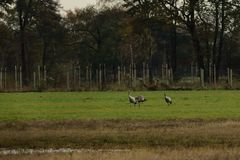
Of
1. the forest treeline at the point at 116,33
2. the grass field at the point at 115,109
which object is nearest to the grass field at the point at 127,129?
the grass field at the point at 115,109

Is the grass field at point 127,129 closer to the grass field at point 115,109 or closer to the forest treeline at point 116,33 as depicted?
the grass field at point 115,109

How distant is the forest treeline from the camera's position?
69.8m

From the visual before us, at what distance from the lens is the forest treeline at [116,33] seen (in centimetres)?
6981

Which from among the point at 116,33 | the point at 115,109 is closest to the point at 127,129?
the point at 115,109

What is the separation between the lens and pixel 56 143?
75.6 ft

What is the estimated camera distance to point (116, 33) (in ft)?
281

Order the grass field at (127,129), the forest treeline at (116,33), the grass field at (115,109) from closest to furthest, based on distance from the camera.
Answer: the grass field at (127,129) < the grass field at (115,109) < the forest treeline at (116,33)

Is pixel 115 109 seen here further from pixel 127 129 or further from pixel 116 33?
pixel 116 33

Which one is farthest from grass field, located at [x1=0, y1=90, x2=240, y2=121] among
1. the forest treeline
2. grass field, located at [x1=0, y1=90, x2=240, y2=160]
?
the forest treeline

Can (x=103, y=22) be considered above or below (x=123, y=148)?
above

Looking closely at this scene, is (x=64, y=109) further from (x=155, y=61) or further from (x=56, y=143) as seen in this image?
(x=155, y=61)

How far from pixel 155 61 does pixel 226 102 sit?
236 ft

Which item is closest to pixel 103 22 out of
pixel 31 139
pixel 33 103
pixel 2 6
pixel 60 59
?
pixel 60 59

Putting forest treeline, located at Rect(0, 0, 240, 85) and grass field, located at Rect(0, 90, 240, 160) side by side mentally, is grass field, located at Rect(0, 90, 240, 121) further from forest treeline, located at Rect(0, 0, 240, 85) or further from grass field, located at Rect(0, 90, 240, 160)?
forest treeline, located at Rect(0, 0, 240, 85)
